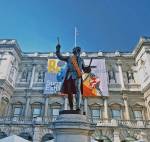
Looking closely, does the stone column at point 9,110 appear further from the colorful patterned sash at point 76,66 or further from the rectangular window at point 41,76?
the colorful patterned sash at point 76,66

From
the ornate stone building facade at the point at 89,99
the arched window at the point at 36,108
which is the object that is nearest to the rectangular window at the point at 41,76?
the ornate stone building facade at the point at 89,99

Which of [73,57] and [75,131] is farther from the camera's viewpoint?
[73,57]

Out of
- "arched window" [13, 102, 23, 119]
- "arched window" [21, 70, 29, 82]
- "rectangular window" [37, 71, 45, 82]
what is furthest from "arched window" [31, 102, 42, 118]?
"arched window" [21, 70, 29, 82]

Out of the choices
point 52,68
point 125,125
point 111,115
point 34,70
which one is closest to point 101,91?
point 111,115

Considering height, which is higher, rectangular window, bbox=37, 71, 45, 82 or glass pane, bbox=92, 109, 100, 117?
rectangular window, bbox=37, 71, 45, 82

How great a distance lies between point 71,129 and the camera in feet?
19.6

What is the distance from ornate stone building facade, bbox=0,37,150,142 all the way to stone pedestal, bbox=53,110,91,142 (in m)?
14.9

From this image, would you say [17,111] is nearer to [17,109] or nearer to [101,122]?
[17,109]

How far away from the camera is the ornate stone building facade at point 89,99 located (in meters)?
20.5

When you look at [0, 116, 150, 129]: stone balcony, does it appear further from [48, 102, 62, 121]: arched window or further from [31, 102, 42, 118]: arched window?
[31, 102, 42, 118]: arched window

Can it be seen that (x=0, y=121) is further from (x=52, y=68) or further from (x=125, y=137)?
(x=125, y=137)

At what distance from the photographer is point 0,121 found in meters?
21.4

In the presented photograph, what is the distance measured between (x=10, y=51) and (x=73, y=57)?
1984 cm

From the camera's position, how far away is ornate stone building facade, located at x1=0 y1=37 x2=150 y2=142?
20453mm
